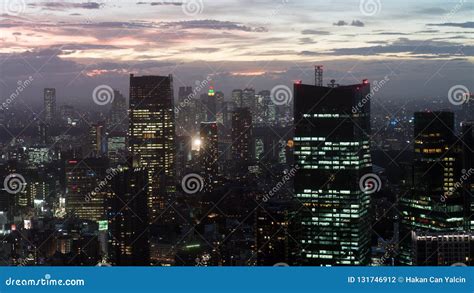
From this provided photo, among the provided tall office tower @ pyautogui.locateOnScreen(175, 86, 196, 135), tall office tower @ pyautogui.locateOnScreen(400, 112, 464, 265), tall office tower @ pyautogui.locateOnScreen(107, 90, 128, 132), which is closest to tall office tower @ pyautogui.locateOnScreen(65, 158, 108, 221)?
tall office tower @ pyautogui.locateOnScreen(107, 90, 128, 132)

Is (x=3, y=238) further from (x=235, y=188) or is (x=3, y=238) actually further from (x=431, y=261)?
(x=431, y=261)

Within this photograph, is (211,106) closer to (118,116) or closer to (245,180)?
(245,180)

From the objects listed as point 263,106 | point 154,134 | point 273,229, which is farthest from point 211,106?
point 273,229

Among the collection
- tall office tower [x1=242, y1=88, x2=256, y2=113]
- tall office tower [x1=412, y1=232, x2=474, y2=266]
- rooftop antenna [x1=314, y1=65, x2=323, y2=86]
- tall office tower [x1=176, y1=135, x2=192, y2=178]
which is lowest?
tall office tower [x1=412, y1=232, x2=474, y2=266]

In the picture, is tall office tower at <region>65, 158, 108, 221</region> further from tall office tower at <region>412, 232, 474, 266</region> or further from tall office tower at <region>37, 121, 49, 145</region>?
tall office tower at <region>412, 232, 474, 266</region>

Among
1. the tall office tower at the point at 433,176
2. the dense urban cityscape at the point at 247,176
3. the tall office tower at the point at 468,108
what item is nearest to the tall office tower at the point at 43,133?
the dense urban cityscape at the point at 247,176

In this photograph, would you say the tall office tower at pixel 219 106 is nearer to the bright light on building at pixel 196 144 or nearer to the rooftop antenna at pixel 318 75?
the bright light on building at pixel 196 144

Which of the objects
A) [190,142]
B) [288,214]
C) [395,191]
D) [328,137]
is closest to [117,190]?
[190,142]
